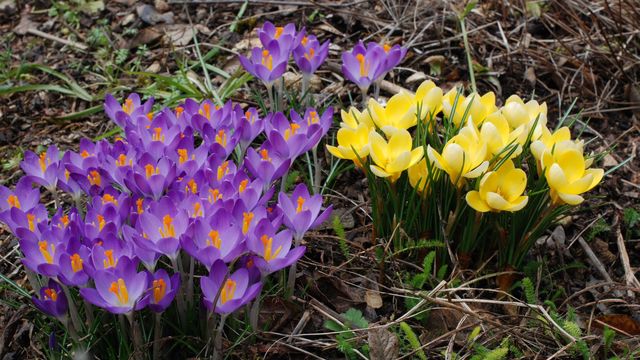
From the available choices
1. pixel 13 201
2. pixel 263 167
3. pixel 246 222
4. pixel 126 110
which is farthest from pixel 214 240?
pixel 126 110

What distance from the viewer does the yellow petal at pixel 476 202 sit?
69.2 inches

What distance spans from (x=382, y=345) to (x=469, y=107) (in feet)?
2.38

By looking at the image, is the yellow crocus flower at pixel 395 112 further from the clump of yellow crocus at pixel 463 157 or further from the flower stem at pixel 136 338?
the flower stem at pixel 136 338

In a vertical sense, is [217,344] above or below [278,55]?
below

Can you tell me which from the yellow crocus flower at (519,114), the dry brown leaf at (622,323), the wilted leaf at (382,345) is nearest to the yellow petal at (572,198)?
the yellow crocus flower at (519,114)

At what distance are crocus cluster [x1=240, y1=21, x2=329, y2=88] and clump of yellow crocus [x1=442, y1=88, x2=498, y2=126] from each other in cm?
51

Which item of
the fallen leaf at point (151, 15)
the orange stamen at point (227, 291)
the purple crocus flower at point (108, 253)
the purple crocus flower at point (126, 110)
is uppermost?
the purple crocus flower at point (108, 253)

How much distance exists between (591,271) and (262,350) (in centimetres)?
111

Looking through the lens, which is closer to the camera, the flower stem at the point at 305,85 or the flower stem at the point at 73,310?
the flower stem at the point at 73,310

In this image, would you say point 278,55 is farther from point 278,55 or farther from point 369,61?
point 369,61

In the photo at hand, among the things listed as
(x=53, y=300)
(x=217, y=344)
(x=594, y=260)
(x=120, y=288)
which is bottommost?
(x=594, y=260)

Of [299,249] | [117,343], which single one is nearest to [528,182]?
→ [299,249]

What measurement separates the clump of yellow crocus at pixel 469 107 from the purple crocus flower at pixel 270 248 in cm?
67

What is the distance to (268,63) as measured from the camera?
7.45 feet
